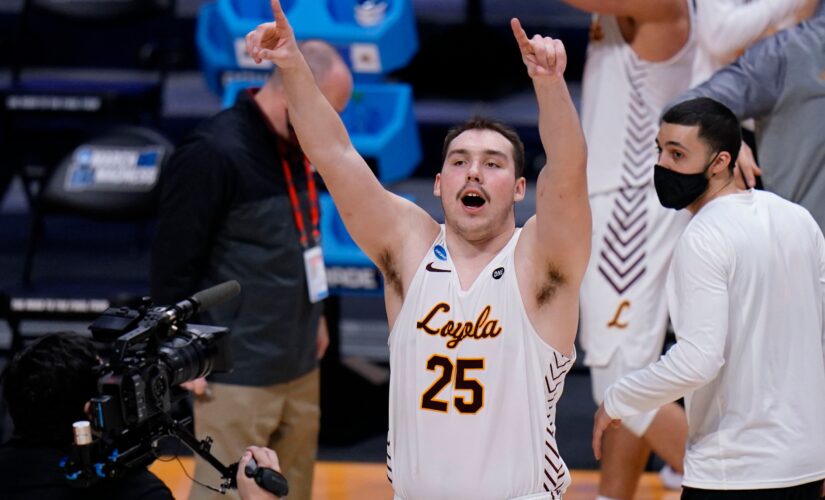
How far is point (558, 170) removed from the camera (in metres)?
3.13

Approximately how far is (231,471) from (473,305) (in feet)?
2.30

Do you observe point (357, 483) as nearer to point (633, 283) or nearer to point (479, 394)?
point (633, 283)

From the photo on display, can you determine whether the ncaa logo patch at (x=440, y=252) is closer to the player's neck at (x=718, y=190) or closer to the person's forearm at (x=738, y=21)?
the player's neck at (x=718, y=190)

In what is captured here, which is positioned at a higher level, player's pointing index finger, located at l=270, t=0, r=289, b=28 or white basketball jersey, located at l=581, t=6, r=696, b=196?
player's pointing index finger, located at l=270, t=0, r=289, b=28

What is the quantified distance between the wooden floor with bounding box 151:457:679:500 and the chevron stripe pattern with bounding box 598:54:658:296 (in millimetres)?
989

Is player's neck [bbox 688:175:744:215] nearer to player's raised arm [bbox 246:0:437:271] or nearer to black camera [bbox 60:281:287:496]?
player's raised arm [bbox 246:0:437:271]

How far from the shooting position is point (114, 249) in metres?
7.91

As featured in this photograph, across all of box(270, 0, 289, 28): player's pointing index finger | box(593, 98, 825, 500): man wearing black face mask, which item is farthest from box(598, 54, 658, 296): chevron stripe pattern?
box(270, 0, 289, 28): player's pointing index finger

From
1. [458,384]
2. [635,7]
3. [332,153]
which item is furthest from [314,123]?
[635,7]

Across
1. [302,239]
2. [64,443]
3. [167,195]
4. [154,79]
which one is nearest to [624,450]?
[302,239]

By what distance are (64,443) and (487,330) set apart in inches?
39.3

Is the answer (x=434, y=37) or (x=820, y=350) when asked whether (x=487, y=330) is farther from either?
(x=434, y=37)

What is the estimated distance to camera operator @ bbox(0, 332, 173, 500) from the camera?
129 inches

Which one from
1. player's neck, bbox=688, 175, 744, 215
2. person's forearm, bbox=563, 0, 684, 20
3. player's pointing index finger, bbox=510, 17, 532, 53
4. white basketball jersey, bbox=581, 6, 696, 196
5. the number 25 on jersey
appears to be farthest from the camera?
white basketball jersey, bbox=581, 6, 696, 196
